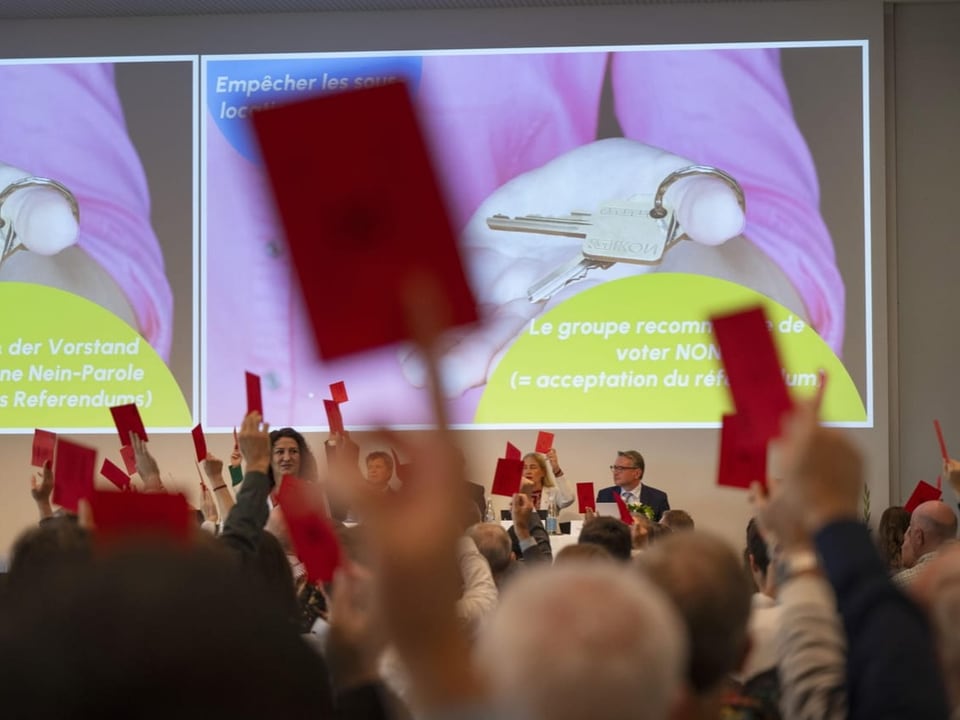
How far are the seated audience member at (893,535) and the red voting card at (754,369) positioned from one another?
2.64 metres

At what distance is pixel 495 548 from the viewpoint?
10.6ft

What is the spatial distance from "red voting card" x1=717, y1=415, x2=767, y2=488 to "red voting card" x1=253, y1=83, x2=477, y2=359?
3.32 feet

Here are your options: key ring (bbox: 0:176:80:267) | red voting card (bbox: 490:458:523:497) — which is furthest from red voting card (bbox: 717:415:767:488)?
key ring (bbox: 0:176:80:267)

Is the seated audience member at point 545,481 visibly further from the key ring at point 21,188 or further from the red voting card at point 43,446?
the key ring at point 21,188

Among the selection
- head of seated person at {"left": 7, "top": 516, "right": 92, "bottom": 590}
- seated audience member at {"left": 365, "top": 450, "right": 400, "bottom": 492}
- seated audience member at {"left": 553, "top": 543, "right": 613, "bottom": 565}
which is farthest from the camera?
seated audience member at {"left": 365, "top": 450, "right": 400, "bottom": 492}

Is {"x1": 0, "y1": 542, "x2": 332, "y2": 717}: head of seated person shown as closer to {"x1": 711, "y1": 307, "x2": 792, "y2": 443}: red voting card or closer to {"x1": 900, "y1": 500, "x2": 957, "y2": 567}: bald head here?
{"x1": 711, "y1": 307, "x2": 792, "y2": 443}: red voting card

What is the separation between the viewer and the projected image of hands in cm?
764

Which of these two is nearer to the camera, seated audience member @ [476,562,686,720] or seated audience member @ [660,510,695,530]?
seated audience member @ [476,562,686,720]

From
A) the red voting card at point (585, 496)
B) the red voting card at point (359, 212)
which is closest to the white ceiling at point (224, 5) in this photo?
the red voting card at point (585, 496)

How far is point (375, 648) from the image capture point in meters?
1.32

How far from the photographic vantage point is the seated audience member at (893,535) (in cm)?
429

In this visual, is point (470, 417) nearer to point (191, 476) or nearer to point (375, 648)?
point (191, 476)

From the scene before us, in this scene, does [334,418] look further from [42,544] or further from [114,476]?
[42,544]

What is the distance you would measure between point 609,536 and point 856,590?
1.62 metres
